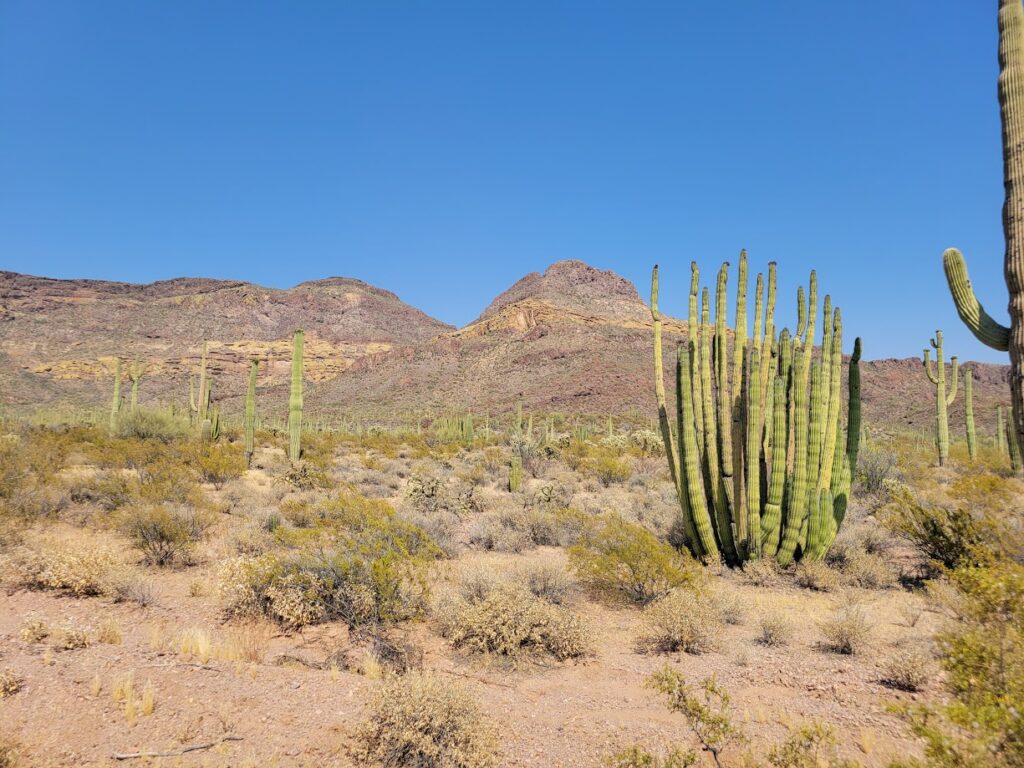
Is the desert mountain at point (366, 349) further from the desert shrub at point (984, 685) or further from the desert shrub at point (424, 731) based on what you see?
the desert shrub at point (424, 731)

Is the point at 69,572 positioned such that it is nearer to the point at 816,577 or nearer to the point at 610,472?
the point at 816,577

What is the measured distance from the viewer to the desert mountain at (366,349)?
6103 centimetres

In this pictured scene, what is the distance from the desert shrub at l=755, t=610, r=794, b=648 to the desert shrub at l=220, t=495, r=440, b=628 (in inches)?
148

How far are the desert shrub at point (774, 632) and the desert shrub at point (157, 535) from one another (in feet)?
25.7

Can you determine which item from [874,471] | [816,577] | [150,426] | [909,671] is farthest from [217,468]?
[874,471]

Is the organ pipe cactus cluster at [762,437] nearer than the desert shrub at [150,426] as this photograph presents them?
Yes

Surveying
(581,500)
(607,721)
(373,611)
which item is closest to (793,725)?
(607,721)

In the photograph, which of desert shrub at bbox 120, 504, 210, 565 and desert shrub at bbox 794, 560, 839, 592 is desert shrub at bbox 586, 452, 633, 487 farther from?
desert shrub at bbox 120, 504, 210, 565

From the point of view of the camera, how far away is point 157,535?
841 centimetres

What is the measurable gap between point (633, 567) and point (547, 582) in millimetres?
1154

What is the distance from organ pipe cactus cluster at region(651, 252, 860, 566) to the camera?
8.38m

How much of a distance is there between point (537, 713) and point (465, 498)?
9132 mm

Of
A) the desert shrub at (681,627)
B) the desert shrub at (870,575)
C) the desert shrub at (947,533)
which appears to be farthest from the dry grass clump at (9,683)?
the desert shrub at (947,533)

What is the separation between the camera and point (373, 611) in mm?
6082
